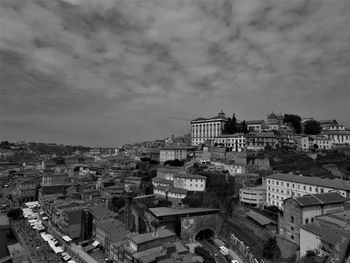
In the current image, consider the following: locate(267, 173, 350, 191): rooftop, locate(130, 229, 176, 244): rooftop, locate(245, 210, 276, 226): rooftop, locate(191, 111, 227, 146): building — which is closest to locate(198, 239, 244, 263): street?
locate(245, 210, 276, 226): rooftop

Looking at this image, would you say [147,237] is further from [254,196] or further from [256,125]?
[256,125]

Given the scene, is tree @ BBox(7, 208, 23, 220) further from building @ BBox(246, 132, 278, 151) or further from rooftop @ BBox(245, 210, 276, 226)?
building @ BBox(246, 132, 278, 151)

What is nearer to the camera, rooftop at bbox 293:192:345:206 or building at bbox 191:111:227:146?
rooftop at bbox 293:192:345:206

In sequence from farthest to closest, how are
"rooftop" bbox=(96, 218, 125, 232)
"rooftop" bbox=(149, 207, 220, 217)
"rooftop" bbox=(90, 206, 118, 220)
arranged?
"rooftop" bbox=(90, 206, 118, 220) < "rooftop" bbox=(149, 207, 220, 217) < "rooftop" bbox=(96, 218, 125, 232)

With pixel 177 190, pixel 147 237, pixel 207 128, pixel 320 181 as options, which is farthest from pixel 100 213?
pixel 207 128

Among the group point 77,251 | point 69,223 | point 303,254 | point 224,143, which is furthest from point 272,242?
point 224,143

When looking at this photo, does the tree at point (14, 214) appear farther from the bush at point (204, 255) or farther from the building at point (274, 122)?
the building at point (274, 122)

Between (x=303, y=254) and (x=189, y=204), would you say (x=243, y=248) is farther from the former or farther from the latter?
(x=189, y=204)
